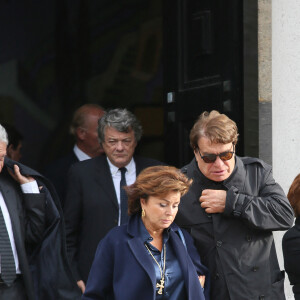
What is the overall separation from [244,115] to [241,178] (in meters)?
1.51

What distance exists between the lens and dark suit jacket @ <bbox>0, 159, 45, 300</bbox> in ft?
15.2

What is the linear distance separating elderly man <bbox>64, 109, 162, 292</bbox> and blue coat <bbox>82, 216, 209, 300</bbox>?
1.27 metres

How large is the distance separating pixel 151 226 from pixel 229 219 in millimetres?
519

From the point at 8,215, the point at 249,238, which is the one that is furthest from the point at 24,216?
the point at 249,238

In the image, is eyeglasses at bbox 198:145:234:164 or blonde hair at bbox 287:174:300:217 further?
blonde hair at bbox 287:174:300:217

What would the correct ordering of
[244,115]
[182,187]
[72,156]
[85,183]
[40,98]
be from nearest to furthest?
[182,187], [85,183], [244,115], [72,156], [40,98]

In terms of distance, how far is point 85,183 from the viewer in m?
5.25

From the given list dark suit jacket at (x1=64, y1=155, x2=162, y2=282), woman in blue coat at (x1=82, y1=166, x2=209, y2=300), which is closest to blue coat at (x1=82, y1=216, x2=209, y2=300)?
woman in blue coat at (x1=82, y1=166, x2=209, y2=300)

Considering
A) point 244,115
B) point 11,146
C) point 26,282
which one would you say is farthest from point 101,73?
point 26,282

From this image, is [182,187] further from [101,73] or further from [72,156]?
[101,73]

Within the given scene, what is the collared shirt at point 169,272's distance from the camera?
376 cm

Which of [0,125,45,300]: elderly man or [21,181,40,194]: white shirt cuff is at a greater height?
[21,181,40,194]: white shirt cuff

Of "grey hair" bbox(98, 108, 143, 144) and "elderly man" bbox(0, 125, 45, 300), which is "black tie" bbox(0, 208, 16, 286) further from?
"grey hair" bbox(98, 108, 143, 144)

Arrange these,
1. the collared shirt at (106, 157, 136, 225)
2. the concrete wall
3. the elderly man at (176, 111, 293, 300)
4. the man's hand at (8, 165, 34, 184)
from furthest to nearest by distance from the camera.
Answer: the concrete wall < the collared shirt at (106, 157, 136, 225) < the man's hand at (8, 165, 34, 184) < the elderly man at (176, 111, 293, 300)
